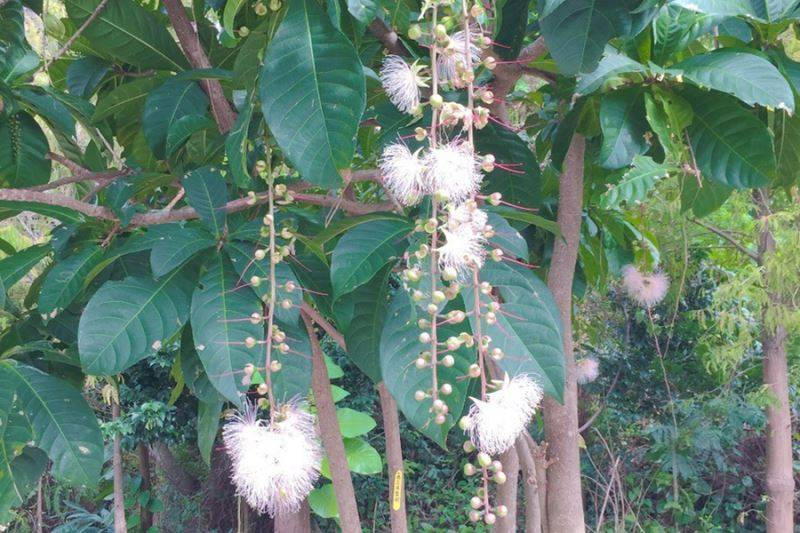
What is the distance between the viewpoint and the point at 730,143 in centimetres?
94

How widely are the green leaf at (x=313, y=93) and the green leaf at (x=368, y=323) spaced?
0.74ft

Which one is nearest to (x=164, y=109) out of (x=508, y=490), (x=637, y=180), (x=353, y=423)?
(x=637, y=180)

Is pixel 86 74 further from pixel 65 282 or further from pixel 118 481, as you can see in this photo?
pixel 118 481

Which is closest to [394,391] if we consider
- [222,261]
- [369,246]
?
[369,246]

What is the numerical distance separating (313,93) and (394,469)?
2.97 feet

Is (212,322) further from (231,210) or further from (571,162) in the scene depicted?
(571,162)

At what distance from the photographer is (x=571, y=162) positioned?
1113mm

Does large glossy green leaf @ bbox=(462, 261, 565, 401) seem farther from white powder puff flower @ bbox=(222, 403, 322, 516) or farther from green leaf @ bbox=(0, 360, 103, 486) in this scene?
green leaf @ bbox=(0, 360, 103, 486)

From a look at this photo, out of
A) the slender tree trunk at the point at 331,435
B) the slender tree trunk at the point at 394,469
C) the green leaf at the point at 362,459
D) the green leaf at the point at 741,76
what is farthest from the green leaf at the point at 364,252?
the green leaf at the point at 362,459

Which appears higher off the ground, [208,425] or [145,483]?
[145,483]

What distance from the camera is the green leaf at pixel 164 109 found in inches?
45.1

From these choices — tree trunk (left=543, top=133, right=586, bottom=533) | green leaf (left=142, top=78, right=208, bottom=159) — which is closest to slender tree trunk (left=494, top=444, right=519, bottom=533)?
tree trunk (left=543, top=133, right=586, bottom=533)

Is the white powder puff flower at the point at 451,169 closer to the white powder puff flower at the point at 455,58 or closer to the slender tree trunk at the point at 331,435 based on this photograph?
the white powder puff flower at the point at 455,58

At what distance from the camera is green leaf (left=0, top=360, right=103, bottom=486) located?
1022mm
